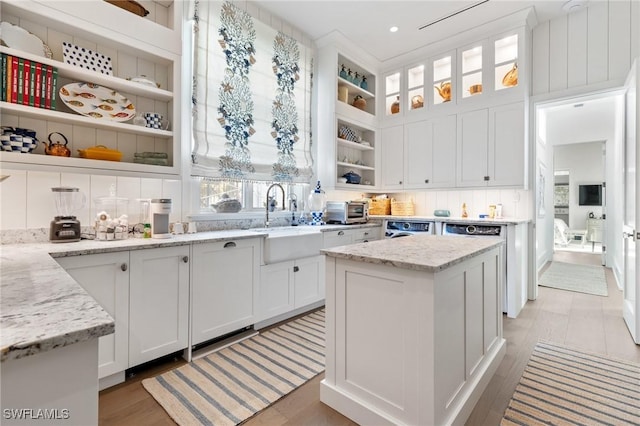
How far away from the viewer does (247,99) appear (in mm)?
3225

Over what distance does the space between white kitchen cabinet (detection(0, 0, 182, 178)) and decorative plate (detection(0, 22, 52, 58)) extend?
94 millimetres

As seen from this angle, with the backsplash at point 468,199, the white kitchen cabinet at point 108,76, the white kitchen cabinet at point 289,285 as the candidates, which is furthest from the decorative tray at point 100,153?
the backsplash at point 468,199

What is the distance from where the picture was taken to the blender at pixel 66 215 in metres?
2.00

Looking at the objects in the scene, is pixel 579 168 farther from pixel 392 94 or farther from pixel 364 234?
pixel 364 234

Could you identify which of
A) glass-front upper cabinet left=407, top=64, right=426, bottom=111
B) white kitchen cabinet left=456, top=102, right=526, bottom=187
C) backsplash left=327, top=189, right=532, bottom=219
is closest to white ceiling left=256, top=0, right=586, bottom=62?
glass-front upper cabinet left=407, top=64, right=426, bottom=111

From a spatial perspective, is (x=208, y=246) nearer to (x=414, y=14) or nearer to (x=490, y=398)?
(x=490, y=398)

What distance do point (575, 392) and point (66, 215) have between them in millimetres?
3549

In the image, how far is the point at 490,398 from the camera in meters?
1.83

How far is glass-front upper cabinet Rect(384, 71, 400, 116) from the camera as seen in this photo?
15.1 feet

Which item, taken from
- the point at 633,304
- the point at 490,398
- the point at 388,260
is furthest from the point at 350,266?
the point at 633,304

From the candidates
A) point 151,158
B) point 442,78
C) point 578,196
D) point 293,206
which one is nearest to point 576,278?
point 442,78

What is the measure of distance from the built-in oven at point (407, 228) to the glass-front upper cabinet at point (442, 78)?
1668mm

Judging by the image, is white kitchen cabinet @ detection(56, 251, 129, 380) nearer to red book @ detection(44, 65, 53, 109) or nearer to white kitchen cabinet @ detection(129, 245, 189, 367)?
white kitchen cabinet @ detection(129, 245, 189, 367)

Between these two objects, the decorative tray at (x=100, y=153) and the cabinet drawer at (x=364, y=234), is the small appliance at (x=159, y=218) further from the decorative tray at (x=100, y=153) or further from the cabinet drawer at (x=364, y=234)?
the cabinet drawer at (x=364, y=234)
